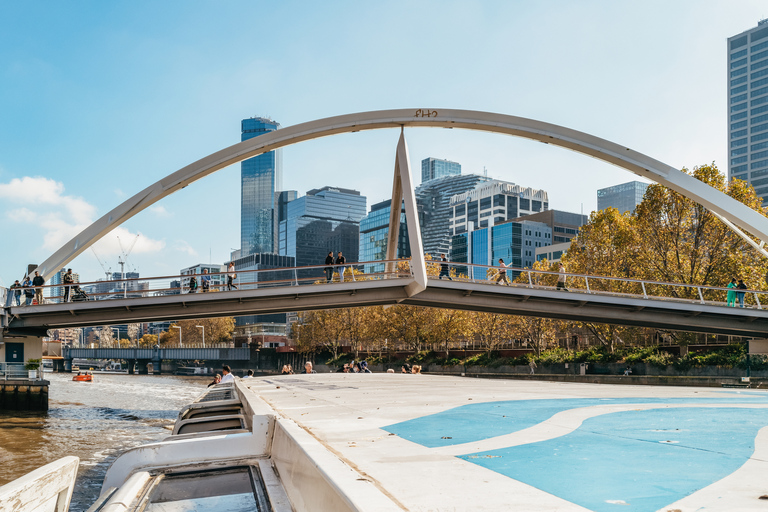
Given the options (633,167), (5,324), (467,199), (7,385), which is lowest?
(7,385)

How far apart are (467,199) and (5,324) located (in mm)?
173083

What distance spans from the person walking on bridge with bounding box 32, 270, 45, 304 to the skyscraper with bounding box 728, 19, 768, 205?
177 m

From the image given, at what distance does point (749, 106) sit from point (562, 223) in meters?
71.9

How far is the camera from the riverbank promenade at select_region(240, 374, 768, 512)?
3061 mm

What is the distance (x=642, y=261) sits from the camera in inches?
1769

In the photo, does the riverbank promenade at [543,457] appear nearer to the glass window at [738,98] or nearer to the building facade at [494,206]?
the building facade at [494,206]

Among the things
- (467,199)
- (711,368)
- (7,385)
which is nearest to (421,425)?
(711,368)

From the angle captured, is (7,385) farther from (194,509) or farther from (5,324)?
(194,509)

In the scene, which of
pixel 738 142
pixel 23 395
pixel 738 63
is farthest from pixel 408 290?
pixel 738 63

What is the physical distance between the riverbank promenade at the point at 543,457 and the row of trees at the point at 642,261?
36.1 m

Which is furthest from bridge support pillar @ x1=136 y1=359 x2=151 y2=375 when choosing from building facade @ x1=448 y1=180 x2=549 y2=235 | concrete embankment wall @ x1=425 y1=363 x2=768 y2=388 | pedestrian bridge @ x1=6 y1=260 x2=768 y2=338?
pedestrian bridge @ x1=6 y1=260 x2=768 y2=338

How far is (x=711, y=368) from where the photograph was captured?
110ft

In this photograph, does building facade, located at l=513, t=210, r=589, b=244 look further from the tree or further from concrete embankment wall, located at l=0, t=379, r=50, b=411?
concrete embankment wall, located at l=0, t=379, r=50, b=411

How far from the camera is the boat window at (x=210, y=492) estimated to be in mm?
3947
